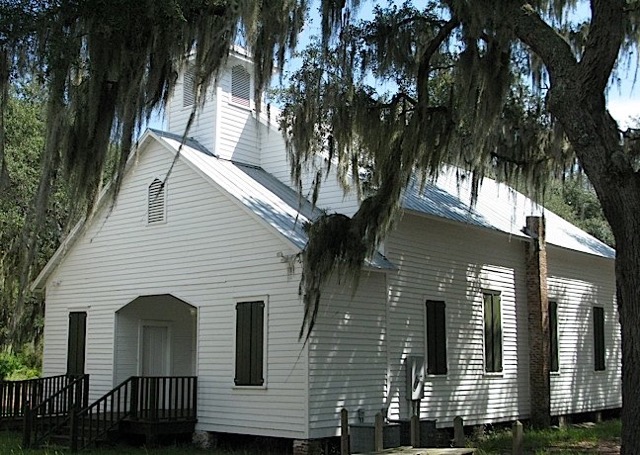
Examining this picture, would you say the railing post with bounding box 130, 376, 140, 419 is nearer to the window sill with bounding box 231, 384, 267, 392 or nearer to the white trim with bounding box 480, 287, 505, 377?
the window sill with bounding box 231, 384, 267, 392

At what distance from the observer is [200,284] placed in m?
15.8

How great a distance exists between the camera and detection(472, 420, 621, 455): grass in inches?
620

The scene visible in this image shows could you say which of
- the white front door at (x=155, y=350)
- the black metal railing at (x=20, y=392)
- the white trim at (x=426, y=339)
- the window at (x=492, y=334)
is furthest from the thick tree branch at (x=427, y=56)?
the black metal railing at (x=20, y=392)

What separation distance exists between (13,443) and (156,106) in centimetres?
850

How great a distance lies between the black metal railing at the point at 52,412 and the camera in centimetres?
1488

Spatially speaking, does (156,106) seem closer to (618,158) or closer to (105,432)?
(618,158)

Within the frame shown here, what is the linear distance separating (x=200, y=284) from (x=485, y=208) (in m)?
7.85

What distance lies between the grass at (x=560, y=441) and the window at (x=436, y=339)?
1.67m

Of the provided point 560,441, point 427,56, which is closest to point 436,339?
point 560,441

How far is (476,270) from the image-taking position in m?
18.4

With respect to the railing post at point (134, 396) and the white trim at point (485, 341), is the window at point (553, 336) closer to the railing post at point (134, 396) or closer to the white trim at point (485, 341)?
the white trim at point (485, 341)

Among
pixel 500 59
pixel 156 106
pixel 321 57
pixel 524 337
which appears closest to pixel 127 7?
pixel 156 106

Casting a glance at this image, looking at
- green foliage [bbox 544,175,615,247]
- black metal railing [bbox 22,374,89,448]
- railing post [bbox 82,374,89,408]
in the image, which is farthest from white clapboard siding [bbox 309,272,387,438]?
green foliage [bbox 544,175,615,247]

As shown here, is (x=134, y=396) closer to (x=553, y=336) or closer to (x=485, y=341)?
(x=485, y=341)
